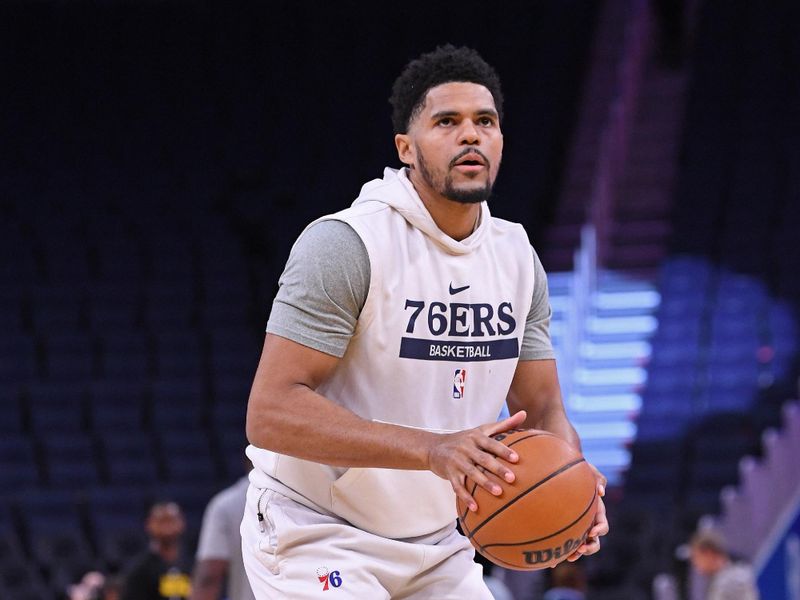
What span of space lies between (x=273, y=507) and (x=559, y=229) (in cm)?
1039

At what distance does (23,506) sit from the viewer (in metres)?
10.2

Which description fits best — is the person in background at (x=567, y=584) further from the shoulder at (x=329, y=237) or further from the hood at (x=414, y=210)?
the shoulder at (x=329, y=237)

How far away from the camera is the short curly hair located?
3.08m

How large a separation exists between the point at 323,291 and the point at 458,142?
0.47 metres

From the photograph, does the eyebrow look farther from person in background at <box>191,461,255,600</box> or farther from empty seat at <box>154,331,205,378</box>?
empty seat at <box>154,331,205,378</box>

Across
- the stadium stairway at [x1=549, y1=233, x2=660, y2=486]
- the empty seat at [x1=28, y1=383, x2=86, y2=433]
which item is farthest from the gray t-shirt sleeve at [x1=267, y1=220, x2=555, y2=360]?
the empty seat at [x1=28, y1=383, x2=86, y2=433]

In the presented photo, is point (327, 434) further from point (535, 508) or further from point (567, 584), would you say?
point (567, 584)

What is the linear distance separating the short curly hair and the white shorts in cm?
91

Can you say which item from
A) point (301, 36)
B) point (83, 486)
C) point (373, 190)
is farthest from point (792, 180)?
point (373, 190)

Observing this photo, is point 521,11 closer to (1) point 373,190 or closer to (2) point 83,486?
(2) point 83,486

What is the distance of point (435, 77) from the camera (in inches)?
121

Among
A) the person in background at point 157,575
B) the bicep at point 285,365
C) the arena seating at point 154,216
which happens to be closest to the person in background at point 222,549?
the person in background at point 157,575

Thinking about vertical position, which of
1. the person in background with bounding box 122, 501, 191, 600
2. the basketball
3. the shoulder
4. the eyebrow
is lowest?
the person in background with bounding box 122, 501, 191, 600

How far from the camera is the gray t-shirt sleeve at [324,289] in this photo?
2.82m
